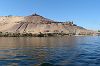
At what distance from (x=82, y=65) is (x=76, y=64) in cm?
142

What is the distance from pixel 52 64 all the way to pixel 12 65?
249 inches

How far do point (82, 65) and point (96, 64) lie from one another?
273 centimetres

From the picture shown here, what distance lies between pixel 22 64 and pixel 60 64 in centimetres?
609

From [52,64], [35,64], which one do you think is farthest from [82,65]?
[35,64]

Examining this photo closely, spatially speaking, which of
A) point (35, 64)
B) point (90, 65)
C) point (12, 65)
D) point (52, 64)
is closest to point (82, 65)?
point (90, 65)

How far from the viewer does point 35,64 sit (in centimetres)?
3988

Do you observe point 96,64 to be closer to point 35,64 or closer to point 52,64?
point 52,64

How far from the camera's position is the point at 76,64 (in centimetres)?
4031

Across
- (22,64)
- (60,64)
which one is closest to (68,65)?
(60,64)

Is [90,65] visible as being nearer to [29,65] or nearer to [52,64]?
[52,64]

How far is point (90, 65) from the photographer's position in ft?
129

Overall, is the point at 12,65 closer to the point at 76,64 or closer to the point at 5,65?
the point at 5,65

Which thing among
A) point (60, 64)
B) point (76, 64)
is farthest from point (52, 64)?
point (76, 64)

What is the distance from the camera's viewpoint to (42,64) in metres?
39.5
